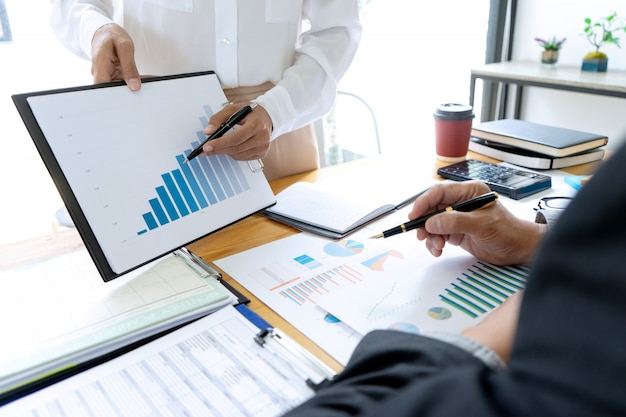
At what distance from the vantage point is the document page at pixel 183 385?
534mm

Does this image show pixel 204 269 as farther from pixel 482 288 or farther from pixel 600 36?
pixel 600 36

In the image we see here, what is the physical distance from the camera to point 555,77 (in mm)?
2369

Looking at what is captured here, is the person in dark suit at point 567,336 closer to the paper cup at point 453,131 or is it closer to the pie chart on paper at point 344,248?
the pie chart on paper at point 344,248

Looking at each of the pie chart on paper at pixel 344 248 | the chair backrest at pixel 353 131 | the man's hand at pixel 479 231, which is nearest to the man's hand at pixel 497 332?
the man's hand at pixel 479 231

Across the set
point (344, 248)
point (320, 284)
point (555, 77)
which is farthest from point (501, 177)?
point (555, 77)

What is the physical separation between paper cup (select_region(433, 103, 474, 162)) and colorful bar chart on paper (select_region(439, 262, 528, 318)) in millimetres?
609

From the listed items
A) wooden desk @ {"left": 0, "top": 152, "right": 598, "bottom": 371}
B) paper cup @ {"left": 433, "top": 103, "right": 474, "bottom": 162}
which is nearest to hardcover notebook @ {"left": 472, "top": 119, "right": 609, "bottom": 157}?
paper cup @ {"left": 433, "top": 103, "right": 474, "bottom": 162}

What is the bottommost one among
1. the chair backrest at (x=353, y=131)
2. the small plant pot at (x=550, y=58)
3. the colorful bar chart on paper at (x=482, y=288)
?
the chair backrest at (x=353, y=131)

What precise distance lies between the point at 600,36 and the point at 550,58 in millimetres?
248

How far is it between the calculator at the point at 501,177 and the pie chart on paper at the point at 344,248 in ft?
1.40

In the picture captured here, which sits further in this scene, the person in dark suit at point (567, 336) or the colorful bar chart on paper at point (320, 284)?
the colorful bar chart on paper at point (320, 284)

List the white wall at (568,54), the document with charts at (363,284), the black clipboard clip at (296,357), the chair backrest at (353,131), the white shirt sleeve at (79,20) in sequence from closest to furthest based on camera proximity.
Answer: the black clipboard clip at (296,357) → the document with charts at (363,284) → the white shirt sleeve at (79,20) → the white wall at (568,54) → the chair backrest at (353,131)

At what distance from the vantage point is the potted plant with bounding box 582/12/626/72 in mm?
2464

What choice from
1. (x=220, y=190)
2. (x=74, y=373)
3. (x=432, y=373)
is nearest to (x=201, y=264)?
(x=220, y=190)
